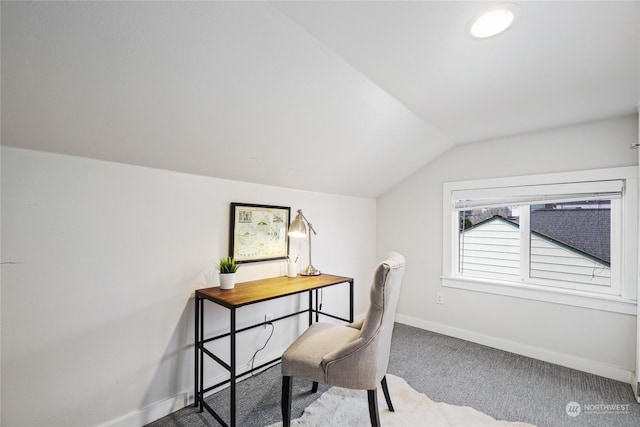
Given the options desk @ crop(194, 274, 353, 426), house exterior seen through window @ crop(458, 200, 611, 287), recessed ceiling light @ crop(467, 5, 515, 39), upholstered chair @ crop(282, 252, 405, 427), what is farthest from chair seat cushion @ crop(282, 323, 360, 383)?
house exterior seen through window @ crop(458, 200, 611, 287)

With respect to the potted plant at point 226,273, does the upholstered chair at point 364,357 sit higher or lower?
lower

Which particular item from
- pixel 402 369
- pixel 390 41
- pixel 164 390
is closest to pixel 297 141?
pixel 390 41

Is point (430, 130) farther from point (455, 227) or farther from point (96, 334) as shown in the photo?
point (96, 334)

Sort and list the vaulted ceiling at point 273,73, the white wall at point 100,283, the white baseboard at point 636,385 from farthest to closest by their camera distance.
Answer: the white baseboard at point 636,385, the white wall at point 100,283, the vaulted ceiling at point 273,73

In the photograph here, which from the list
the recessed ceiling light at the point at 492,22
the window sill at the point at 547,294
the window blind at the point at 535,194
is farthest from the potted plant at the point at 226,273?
the window blind at the point at 535,194

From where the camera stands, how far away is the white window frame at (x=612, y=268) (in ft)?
7.20

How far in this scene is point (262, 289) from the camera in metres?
1.98

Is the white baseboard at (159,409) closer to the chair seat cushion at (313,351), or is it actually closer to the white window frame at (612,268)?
the chair seat cushion at (313,351)

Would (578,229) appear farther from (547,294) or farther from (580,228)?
(547,294)

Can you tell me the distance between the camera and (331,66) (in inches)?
61.1

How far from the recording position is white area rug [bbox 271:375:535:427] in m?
1.70

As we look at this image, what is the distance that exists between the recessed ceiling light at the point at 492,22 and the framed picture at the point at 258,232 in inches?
69.9

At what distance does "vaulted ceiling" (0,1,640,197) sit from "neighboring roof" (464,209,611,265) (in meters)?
0.86

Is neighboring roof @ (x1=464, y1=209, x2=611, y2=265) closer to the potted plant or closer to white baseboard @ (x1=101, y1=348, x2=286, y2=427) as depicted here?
the potted plant
